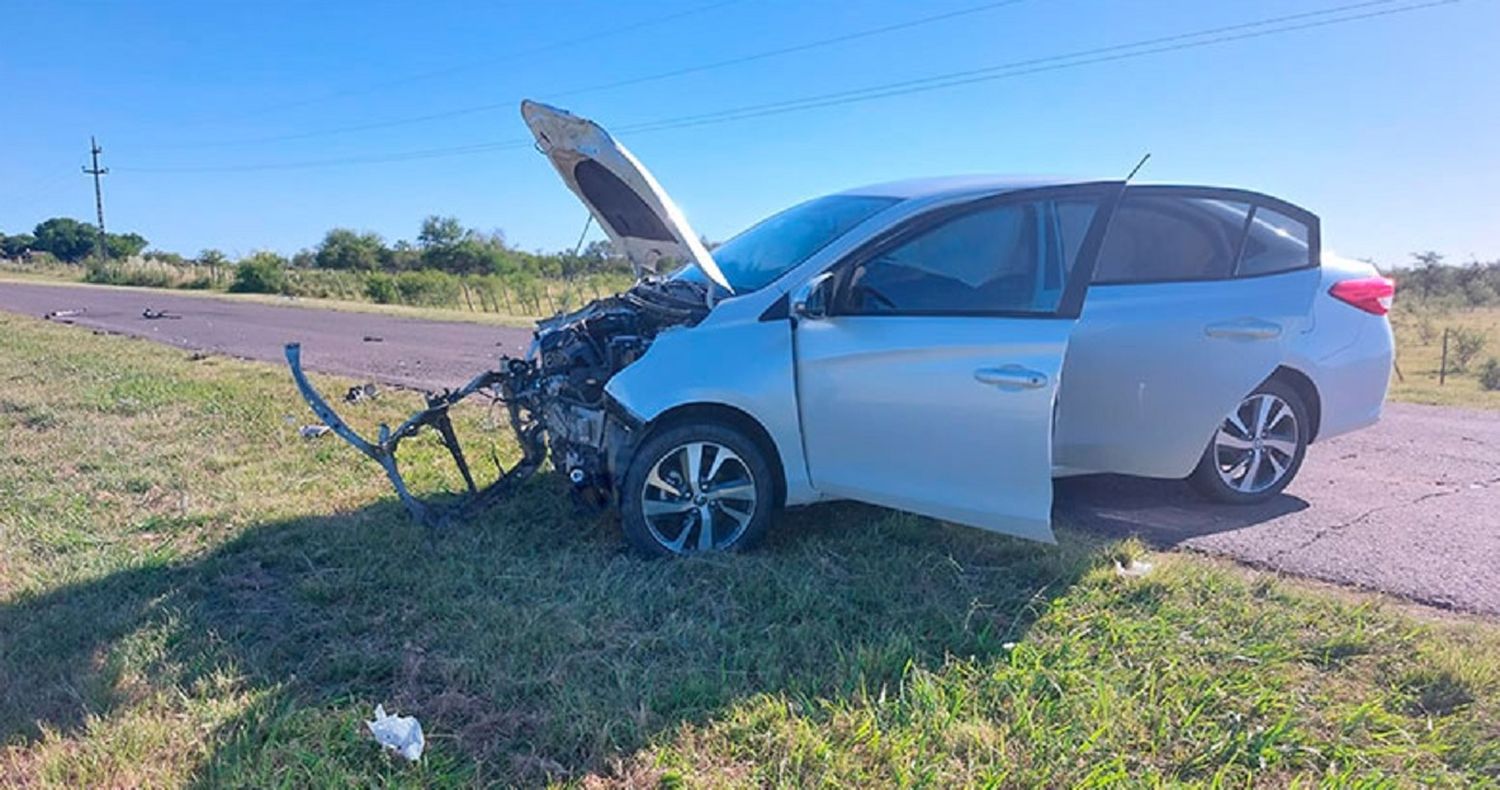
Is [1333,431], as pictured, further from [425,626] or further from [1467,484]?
[425,626]

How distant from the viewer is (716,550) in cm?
398

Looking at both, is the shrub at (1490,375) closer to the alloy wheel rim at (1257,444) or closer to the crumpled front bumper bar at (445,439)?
the alloy wheel rim at (1257,444)

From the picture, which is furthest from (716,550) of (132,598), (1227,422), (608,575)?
(1227,422)

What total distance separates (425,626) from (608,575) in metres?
0.76

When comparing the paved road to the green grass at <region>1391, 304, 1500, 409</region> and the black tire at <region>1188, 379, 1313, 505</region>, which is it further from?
the green grass at <region>1391, 304, 1500, 409</region>

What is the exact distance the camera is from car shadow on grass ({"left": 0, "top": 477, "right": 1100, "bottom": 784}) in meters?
2.66

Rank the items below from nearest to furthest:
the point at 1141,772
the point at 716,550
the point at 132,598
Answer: the point at 1141,772
the point at 132,598
the point at 716,550

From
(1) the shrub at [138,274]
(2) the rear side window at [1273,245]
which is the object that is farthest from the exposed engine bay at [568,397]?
(1) the shrub at [138,274]

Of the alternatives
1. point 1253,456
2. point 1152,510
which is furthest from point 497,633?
point 1253,456

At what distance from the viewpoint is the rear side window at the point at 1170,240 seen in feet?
15.0

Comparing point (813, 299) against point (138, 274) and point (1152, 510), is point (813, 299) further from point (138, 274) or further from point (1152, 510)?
point (138, 274)

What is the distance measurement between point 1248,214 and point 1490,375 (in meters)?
10.6

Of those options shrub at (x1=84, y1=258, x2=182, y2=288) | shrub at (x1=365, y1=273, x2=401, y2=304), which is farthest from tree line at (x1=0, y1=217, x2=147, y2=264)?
shrub at (x1=365, y1=273, x2=401, y2=304)

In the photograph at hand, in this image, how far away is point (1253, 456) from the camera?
4977 mm
